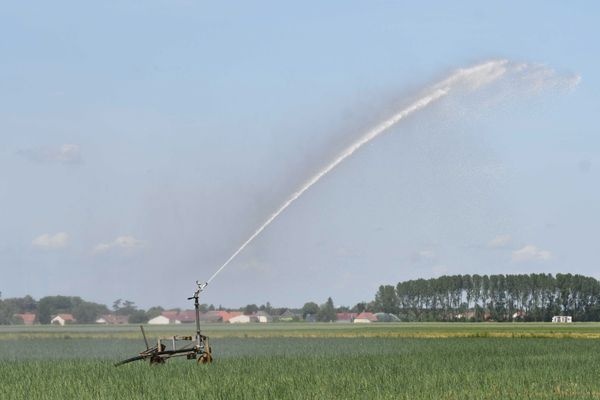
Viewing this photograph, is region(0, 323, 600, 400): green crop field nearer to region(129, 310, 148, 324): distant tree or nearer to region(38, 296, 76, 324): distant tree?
region(129, 310, 148, 324): distant tree

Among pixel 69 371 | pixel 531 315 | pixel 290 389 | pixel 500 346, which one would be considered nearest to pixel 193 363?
pixel 69 371

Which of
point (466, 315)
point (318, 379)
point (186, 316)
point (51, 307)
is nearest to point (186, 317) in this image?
point (186, 316)

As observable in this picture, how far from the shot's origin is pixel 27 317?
187 meters

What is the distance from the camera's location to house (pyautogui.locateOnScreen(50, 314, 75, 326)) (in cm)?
16896

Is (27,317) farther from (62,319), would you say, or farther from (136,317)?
(136,317)

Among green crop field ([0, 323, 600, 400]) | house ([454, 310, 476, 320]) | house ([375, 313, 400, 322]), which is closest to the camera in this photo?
green crop field ([0, 323, 600, 400])

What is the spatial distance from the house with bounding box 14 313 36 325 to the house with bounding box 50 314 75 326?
9.46m

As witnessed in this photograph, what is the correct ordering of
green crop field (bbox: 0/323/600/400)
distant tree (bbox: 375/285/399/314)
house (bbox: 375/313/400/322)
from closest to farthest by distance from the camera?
green crop field (bbox: 0/323/600/400), house (bbox: 375/313/400/322), distant tree (bbox: 375/285/399/314)

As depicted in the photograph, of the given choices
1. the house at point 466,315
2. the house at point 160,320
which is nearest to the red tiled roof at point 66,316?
the house at point 160,320

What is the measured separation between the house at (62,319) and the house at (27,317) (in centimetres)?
946

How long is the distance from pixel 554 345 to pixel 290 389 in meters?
37.8

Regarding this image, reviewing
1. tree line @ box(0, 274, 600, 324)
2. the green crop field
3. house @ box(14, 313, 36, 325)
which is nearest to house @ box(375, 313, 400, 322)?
tree line @ box(0, 274, 600, 324)

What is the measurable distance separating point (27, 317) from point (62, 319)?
54.8 feet

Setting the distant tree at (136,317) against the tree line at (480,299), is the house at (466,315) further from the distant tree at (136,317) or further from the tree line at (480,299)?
the distant tree at (136,317)
